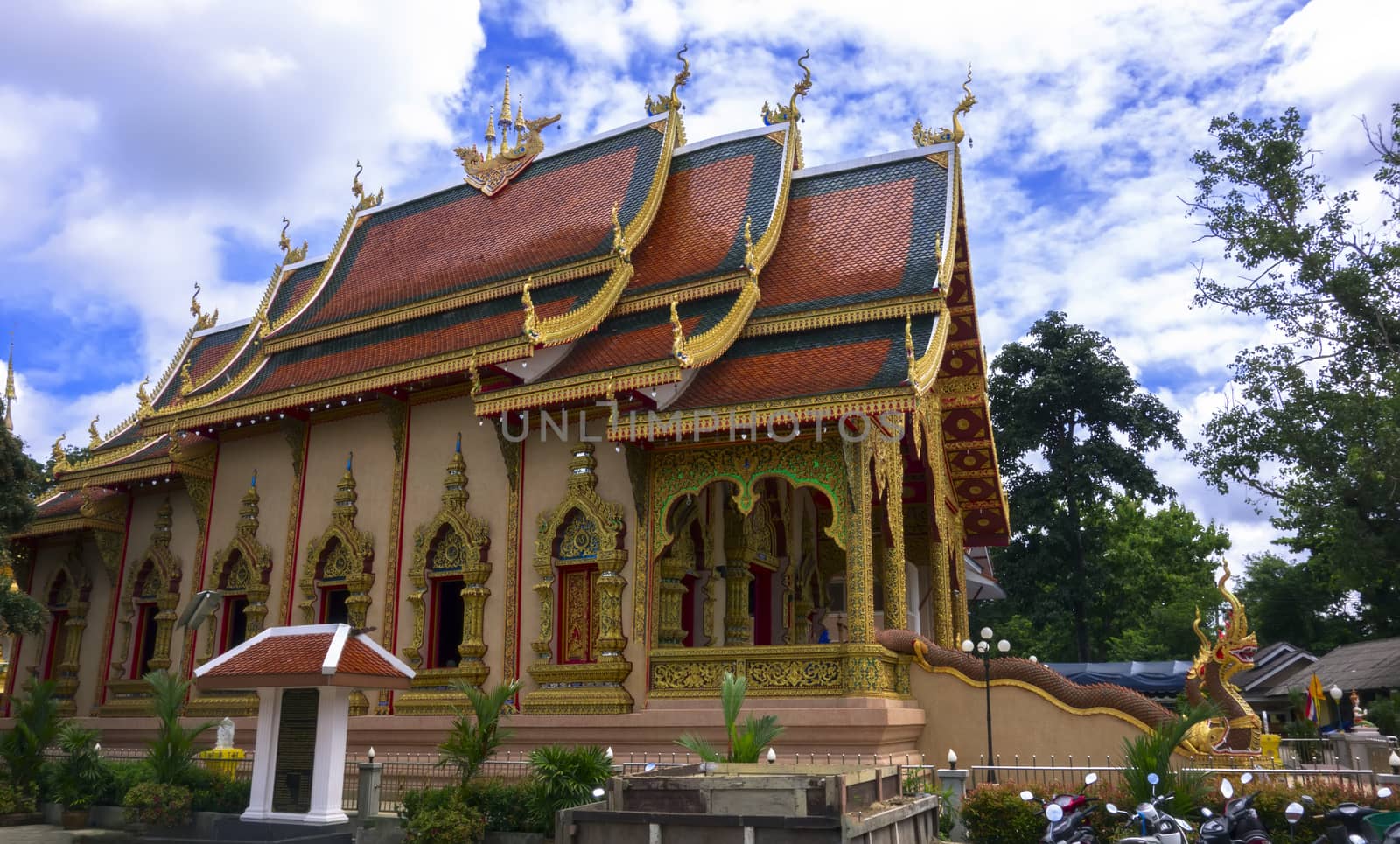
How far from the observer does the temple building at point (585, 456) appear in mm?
10922

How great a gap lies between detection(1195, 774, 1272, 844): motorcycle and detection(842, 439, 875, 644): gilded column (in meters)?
3.89

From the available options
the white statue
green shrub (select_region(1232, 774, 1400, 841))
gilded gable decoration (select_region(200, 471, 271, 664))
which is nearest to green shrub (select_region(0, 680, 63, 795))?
the white statue

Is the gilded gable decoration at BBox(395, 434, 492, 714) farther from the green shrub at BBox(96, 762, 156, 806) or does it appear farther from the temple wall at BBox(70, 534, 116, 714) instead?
the temple wall at BBox(70, 534, 116, 714)

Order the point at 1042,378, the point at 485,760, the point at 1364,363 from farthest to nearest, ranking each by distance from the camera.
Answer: the point at 1042,378 < the point at 1364,363 < the point at 485,760

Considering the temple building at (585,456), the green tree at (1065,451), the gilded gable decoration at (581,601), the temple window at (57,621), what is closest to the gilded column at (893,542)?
the temple building at (585,456)

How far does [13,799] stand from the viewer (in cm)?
1156

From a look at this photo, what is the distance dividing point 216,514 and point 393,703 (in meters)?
4.51

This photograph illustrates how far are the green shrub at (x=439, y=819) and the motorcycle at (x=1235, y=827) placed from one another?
5358 mm

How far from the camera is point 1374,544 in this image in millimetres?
17609

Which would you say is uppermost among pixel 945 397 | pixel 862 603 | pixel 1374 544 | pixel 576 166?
pixel 576 166

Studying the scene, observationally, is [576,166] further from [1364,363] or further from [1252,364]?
[1364,363]

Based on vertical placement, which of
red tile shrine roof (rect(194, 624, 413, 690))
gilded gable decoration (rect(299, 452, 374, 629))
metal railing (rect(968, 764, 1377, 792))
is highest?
gilded gable decoration (rect(299, 452, 374, 629))

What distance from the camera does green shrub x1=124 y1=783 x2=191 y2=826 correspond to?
10172mm

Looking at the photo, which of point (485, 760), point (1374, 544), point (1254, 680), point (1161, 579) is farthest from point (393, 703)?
point (1161, 579)
